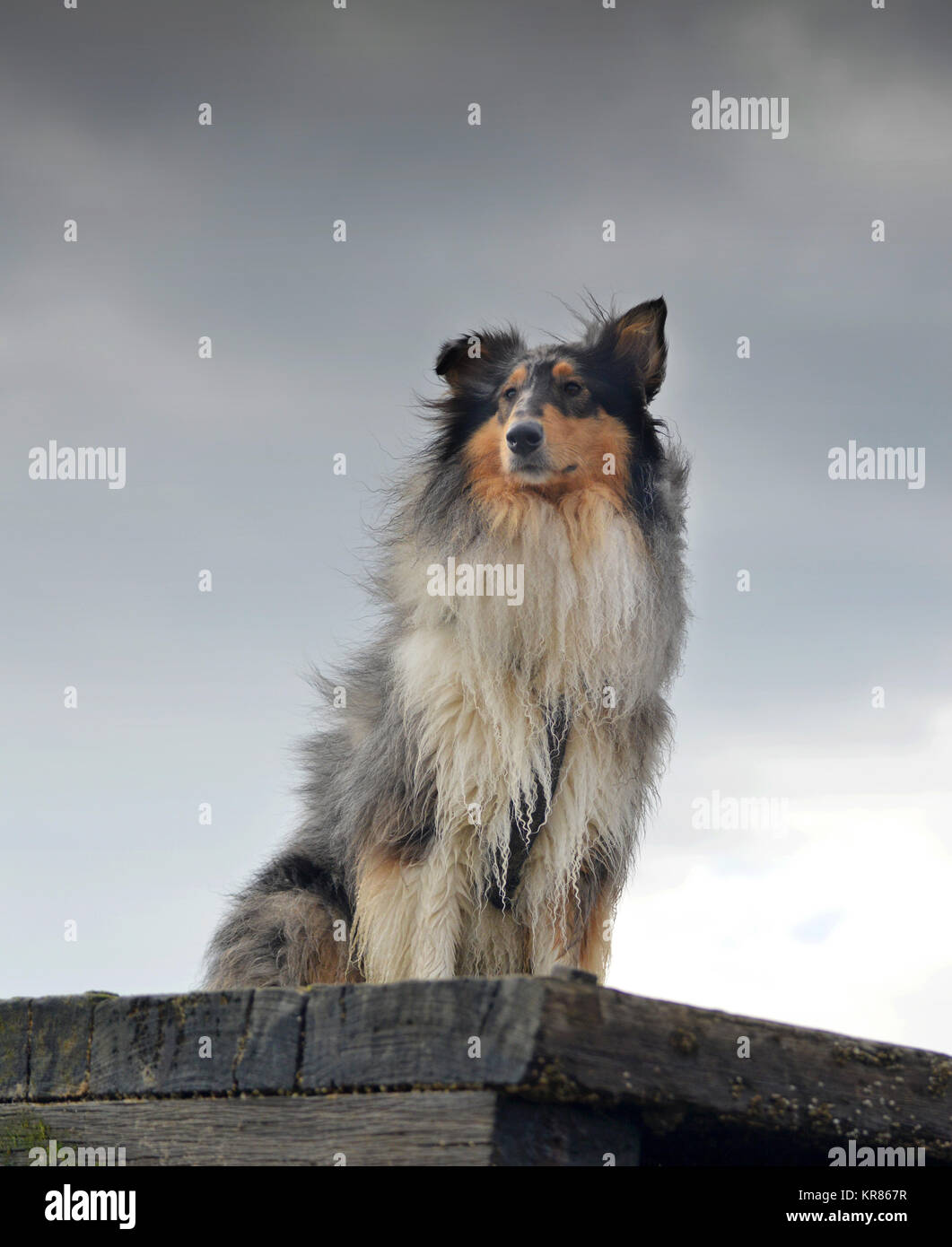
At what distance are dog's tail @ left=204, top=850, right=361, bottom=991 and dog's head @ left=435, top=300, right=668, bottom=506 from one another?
79.8 inches

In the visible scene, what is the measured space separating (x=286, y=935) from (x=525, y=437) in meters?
2.50

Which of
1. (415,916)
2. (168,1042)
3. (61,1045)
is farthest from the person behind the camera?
(415,916)

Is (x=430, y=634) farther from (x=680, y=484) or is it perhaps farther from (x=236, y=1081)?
(x=236, y=1081)

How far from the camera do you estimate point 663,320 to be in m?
6.36

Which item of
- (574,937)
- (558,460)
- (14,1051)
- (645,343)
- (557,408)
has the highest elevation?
(645,343)

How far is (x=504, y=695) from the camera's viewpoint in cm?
577

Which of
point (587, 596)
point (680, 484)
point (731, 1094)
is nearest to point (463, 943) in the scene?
point (587, 596)

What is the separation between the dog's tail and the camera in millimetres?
5910

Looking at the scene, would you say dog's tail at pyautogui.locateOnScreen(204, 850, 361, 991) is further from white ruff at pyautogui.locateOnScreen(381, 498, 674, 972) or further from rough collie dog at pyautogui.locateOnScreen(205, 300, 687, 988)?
white ruff at pyautogui.locateOnScreen(381, 498, 674, 972)

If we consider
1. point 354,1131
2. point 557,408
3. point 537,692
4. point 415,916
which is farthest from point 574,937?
point 354,1131

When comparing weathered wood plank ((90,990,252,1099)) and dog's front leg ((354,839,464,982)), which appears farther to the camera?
dog's front leg ((354,839,464,982))

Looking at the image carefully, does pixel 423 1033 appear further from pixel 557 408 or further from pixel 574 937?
pixel 557 408

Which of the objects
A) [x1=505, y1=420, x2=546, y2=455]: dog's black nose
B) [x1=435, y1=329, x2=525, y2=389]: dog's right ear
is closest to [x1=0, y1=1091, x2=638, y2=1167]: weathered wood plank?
[x1=505, y1=420, x2=546, y2=455]: dog's black nose
